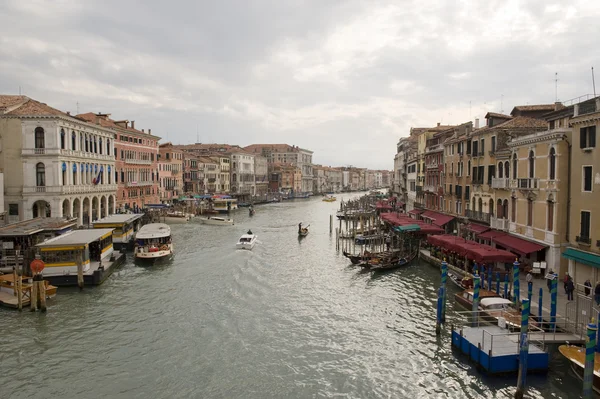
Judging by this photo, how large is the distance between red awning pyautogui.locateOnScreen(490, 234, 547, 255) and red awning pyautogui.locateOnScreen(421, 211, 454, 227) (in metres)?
8.02

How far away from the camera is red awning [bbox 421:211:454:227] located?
3061 cm

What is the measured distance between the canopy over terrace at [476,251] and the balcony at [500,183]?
337 centimetres

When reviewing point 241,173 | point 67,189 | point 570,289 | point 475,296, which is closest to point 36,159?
point 67,189

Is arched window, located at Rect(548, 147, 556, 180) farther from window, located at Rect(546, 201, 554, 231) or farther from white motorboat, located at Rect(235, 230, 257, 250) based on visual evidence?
white motorboat, located at Rect(235, 230, 257, 250)

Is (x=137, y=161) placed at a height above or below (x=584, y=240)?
above

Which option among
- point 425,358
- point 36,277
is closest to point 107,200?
point 36,277

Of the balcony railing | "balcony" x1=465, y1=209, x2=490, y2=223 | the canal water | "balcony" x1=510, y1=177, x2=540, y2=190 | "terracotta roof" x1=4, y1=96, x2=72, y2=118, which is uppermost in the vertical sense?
"terracotta roof" x1=4, y1=96, x2=72, y2=118

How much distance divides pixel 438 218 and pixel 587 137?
16461 mm

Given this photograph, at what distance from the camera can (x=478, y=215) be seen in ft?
85.4

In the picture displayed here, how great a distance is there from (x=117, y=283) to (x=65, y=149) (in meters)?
13.0

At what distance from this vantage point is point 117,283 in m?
20.9

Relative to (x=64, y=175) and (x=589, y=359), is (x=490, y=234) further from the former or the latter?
(x=64, y=175)

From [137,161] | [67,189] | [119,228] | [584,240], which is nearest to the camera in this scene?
[584,240]

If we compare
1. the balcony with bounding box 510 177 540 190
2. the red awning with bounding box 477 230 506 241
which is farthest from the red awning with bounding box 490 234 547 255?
the balcony with bounding box 510 177 540 190
